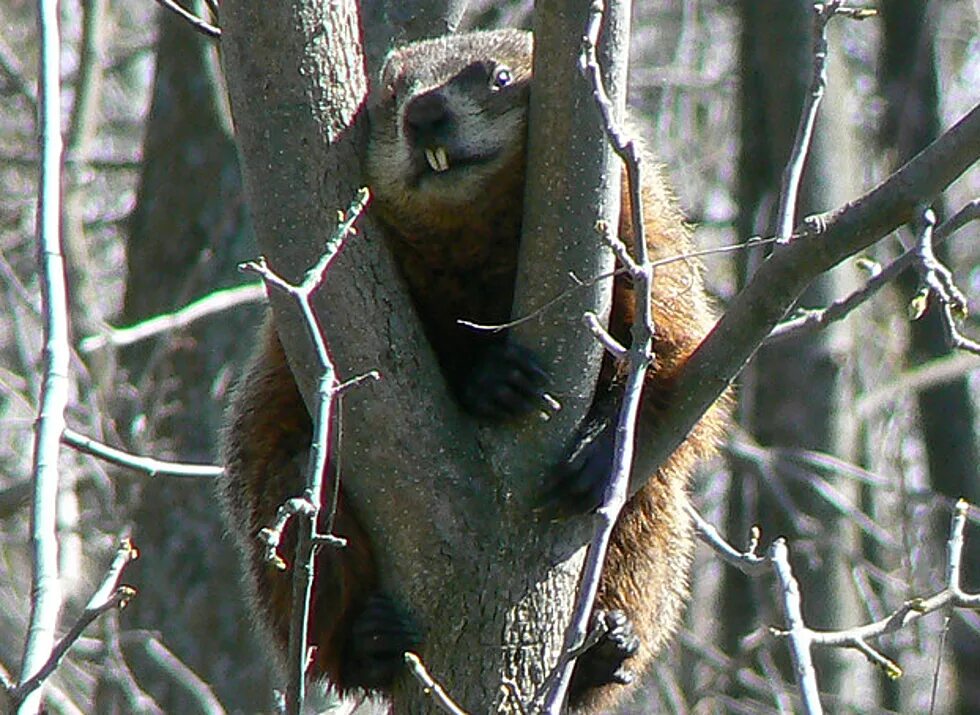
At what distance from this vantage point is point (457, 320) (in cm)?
421

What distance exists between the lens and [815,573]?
831cm

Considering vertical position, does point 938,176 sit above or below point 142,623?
above

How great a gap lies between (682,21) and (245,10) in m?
7.87

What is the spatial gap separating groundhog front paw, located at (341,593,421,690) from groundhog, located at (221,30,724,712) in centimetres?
1

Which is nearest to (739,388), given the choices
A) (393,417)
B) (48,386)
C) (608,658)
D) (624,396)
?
(608,658)

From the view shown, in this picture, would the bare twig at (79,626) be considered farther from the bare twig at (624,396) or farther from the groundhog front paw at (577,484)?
the groundhog front paw at (577,484)

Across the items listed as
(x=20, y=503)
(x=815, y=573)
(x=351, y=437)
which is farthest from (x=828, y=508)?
(x=351, y=437)

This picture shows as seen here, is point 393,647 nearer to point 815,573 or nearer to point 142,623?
point 142,623

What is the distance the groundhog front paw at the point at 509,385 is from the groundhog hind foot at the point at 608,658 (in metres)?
0.87

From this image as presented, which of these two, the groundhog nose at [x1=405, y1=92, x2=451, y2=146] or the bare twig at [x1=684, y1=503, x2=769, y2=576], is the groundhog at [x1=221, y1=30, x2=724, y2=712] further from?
the bare twig at [x1=684, y1=503, x2=769, y2=576]

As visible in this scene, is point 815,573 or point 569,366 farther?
point 815,573

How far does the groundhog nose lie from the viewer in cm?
402

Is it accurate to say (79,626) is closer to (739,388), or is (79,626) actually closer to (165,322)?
(165,322)

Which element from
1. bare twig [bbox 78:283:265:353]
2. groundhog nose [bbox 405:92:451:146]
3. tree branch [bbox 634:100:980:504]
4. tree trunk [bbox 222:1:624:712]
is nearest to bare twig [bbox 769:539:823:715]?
tree branch [bbox 634:100:980:504]
